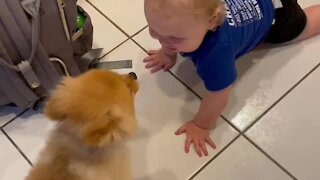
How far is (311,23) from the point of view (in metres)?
1.20

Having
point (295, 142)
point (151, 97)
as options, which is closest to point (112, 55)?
point (151, 97)

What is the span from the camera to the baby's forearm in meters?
1.04

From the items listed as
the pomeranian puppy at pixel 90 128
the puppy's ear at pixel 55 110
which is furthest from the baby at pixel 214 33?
the puppy's ear at pixel 55 110

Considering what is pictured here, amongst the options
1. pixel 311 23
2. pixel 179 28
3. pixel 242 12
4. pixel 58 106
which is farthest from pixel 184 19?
pixel 311 23

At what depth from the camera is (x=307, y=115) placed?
1.13 m

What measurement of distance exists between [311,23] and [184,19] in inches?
16.6

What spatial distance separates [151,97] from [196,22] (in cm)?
31

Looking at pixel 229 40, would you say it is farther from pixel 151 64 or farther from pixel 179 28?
pixel 151 64

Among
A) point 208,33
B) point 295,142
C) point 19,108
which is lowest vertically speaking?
point 295,142

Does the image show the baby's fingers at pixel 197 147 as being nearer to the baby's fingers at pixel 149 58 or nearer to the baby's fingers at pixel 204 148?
the baby's fingers at pixel 204 148

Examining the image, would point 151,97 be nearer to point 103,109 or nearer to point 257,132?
point 257,132

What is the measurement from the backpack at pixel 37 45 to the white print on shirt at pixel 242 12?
12.1 inches

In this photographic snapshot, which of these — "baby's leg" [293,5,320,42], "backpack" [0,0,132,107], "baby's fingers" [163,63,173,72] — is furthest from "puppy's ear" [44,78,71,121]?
"baby's leg" [293,5,320,42]

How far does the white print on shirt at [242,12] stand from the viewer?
3.31ft
